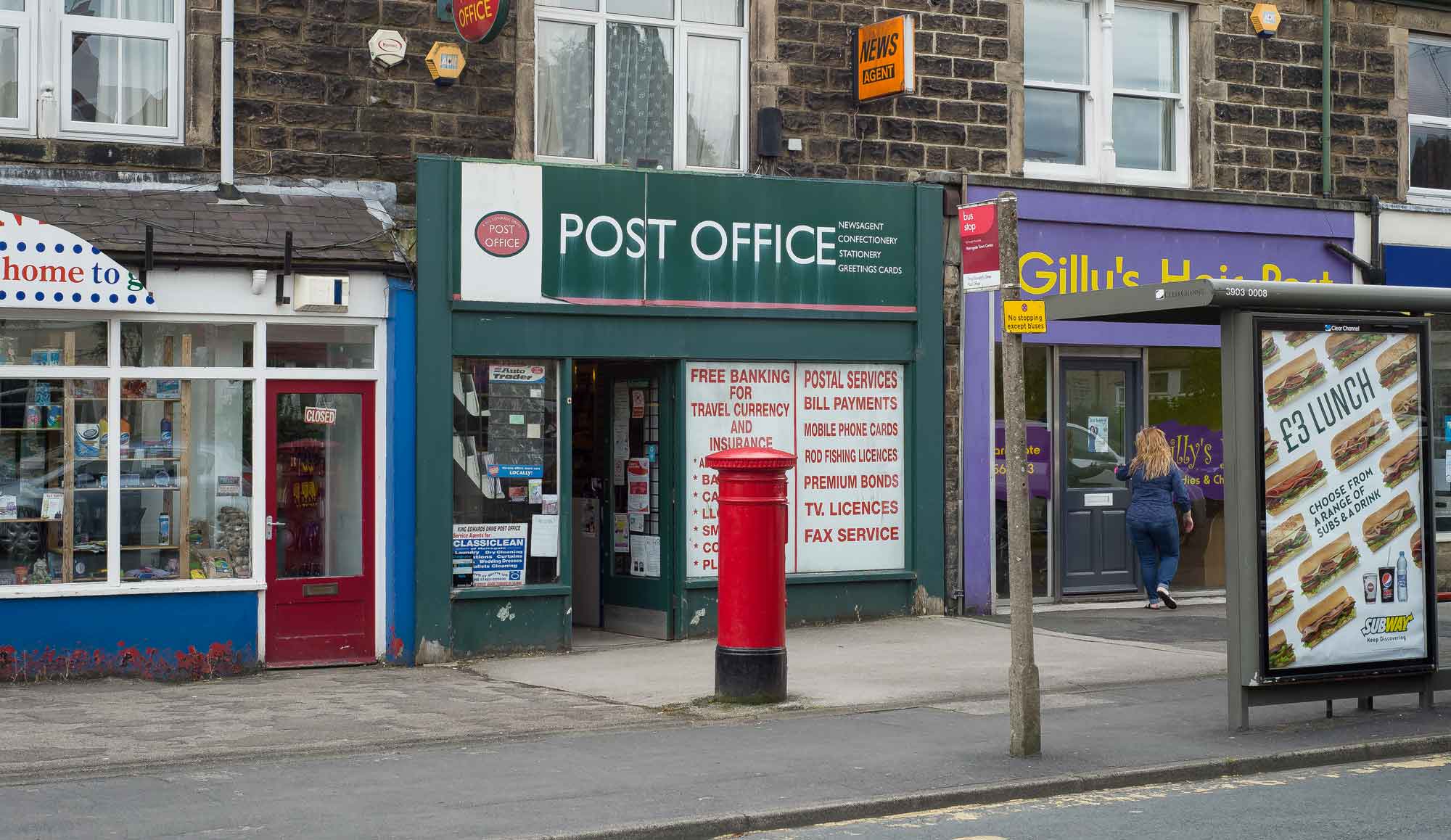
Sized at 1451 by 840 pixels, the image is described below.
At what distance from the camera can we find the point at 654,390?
14164mm

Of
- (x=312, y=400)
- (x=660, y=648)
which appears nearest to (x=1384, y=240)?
(x=660, y=648)

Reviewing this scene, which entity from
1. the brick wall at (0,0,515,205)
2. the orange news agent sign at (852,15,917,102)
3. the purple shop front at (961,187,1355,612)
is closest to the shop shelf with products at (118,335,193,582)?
the brick wall at (0,0,515,205)

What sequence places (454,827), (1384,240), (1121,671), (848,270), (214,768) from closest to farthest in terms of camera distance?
1. (454,827)
2. (214,768)
3. (1121,671)
4. (848,270)
5. (1384,240)

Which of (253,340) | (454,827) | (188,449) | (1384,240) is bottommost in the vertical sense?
(454,827)

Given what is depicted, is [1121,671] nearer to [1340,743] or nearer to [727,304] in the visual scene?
[1340,743]

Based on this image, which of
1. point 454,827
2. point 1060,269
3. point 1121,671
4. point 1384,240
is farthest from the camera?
point 1384,240

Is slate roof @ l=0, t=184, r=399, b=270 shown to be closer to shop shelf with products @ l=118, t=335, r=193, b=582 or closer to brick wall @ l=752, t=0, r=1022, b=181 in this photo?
shop shelf with products @ l=118, t=335, r=193, b=582

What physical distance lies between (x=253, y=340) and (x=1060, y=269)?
296 inches

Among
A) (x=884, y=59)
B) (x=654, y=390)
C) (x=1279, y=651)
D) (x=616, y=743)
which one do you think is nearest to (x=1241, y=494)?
(x=1279, y=651)

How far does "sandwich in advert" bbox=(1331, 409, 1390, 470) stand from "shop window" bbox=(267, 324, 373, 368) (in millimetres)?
7117

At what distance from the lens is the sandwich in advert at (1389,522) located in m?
9.81

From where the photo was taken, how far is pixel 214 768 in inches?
339

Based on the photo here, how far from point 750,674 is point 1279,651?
3216 millimetres

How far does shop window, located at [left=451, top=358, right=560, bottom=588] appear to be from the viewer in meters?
13.1
